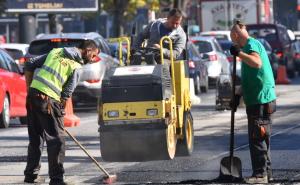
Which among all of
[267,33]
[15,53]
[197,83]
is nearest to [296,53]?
[267,33]

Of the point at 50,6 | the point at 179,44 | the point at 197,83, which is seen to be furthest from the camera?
the point at 50,6

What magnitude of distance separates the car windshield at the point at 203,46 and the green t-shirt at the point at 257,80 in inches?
831

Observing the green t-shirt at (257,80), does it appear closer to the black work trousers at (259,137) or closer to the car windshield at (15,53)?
the black work trousers at (259,137)

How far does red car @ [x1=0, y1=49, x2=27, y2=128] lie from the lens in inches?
824

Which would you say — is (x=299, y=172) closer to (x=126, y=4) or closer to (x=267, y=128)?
(x=267, y=128)

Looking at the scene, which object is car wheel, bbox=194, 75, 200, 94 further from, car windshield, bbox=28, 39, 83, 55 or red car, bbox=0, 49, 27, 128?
red car, bbox=0, 49, 27, 128

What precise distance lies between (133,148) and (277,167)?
1702mm

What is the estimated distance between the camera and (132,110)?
13375 millimetres

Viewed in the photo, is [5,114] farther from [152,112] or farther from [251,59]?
[251,59]

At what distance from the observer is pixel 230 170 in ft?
39.2

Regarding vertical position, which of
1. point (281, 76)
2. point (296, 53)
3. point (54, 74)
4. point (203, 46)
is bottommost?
point (296, 53)

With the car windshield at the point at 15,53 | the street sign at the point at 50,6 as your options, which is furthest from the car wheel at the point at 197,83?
the street sign at the point at 50,6

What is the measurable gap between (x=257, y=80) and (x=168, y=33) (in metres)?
3.23

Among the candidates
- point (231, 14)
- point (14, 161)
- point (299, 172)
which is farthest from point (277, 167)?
point (231, 14)
